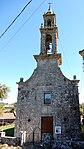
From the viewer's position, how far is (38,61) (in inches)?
869

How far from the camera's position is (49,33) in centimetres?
2269

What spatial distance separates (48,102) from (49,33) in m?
8.58

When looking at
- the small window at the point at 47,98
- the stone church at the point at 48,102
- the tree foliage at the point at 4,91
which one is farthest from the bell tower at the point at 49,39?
the tree foliage at the point at 4,91

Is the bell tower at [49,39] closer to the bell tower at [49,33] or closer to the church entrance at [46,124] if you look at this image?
the bell tower at [49,33]

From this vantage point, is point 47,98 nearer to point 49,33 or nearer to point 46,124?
point 46,124

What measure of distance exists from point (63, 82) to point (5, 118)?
92.8 ft

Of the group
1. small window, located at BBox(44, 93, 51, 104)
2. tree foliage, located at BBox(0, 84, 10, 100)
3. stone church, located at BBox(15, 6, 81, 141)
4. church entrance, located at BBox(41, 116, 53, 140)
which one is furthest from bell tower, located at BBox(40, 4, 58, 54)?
tree foliage, located at BBox(0, 84, 10, 100)

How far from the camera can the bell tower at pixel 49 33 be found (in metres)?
22.2

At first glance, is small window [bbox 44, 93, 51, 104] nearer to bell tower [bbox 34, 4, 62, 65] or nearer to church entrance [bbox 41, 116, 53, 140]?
church entrance [bbox 41, 116, 53, 140]

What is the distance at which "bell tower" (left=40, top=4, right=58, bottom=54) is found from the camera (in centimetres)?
2217

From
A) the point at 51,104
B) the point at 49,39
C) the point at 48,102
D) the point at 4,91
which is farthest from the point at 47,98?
the point at 4,91

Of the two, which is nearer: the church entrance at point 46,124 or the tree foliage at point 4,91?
the church entrance at point 46,124

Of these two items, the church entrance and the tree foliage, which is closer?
the church entrance

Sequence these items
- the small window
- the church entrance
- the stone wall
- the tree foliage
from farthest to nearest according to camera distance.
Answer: the tree foliage
the small window
the church entrance
the stone wall
